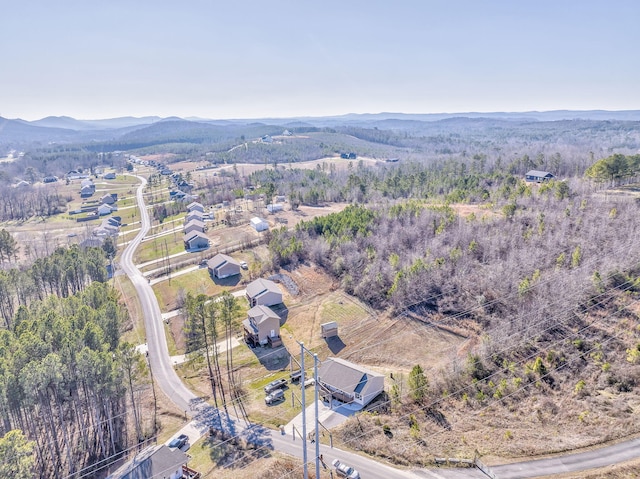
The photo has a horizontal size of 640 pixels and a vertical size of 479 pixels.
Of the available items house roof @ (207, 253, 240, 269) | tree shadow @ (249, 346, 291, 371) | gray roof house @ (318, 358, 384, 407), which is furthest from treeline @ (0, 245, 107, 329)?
gray roof house @ (318, 358, 384, 407)

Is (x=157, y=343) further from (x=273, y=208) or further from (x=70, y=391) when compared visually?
(x=273, y=208)

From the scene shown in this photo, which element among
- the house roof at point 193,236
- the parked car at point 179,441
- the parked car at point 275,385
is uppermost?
the house roof at point 193,236

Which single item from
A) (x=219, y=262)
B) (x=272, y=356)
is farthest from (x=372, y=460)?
(x=219, y=262)

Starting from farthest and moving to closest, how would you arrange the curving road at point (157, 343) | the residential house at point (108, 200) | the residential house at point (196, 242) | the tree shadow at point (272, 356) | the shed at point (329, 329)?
the residential house at point (108, 200) < the residential house at point (196, 242) < the shed at point (329, 329) < the tree shadow at point (272, 356) < the curving road at point (157, 343)

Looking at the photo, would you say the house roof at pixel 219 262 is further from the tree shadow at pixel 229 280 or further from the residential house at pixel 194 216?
the residential house at pixel 194 216

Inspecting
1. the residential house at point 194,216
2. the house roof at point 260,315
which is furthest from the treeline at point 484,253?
the residential house at point 194,216
